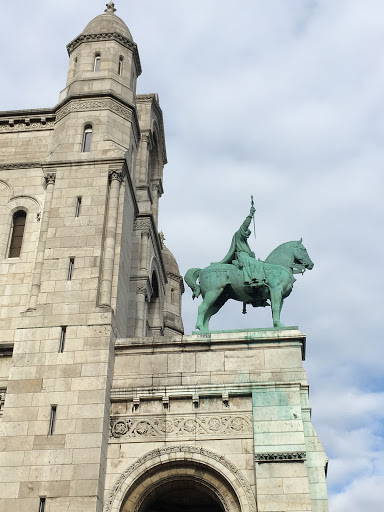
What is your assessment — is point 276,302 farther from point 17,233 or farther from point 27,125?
point 27,125

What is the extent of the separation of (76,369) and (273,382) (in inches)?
255

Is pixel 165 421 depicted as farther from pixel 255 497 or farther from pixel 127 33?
pixel 127 33

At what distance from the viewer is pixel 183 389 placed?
24.2 metres

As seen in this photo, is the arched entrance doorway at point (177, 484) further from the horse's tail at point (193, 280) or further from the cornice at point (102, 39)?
the cornice at point (102, 39)

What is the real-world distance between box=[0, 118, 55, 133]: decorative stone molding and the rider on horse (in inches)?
407

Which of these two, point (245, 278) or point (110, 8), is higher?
point (110, 8)

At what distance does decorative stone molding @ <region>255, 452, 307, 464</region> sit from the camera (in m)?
22.5

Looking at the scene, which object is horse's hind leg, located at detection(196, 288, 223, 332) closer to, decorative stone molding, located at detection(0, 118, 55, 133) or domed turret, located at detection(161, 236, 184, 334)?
decorative stone molding, located at detection(0, 118, 55, 133)

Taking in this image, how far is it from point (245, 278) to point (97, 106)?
10131 mm

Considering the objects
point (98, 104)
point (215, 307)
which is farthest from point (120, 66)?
point (215, 307)

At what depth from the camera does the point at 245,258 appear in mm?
27844

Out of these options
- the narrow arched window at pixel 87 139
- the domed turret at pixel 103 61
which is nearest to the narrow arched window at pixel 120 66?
the domed turret at pixel 103 61

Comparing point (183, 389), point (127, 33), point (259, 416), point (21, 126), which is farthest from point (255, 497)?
point (127, 33)

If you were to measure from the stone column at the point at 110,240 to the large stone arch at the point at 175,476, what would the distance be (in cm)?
581
